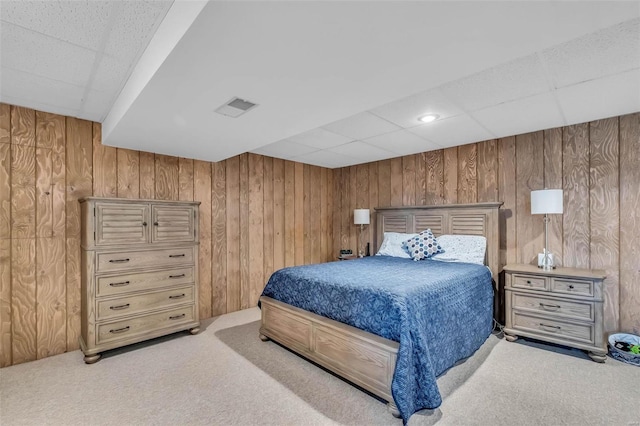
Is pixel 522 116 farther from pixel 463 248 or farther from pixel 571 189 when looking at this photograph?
pixel 463 248

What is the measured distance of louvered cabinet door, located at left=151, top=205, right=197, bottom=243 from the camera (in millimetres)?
3137

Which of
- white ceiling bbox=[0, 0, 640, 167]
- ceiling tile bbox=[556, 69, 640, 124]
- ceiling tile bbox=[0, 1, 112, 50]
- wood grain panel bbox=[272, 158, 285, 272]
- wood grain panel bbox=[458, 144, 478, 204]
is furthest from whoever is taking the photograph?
wood grain panel bbox=[272, 158, 285, 272]

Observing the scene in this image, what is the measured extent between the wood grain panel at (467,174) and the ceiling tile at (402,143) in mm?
344

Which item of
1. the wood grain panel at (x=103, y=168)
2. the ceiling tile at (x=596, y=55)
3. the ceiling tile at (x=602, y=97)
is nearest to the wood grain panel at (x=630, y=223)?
the ceiling tile at (x=602, y=97)

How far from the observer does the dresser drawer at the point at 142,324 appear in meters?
2.79

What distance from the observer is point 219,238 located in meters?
4.07

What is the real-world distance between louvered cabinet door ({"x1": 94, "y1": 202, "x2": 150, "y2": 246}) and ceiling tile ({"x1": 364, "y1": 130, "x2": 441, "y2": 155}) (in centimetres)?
271

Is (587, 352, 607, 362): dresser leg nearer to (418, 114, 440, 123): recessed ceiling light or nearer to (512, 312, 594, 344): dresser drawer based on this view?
(512, 312, 594, 344): dresser drawer

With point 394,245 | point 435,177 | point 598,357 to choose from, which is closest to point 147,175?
point 394,245

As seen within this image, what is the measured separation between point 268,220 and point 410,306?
9.84 ft

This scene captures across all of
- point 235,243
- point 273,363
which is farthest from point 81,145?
point 273,363

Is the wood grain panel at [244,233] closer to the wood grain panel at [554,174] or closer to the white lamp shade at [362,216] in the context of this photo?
the white lamp shade at [362,216]

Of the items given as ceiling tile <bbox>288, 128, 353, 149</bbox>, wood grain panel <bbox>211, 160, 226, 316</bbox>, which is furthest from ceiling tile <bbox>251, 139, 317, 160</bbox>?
wood grain panel <bbox>211, 160, 226, 316</bbox>

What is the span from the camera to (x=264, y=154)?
4.50 meters
